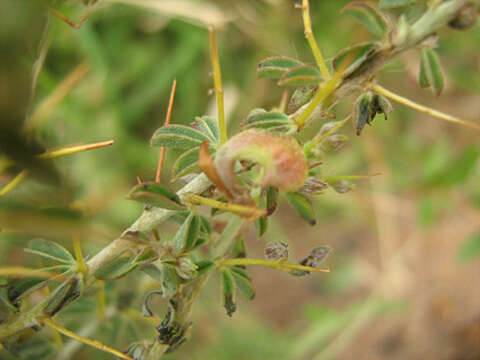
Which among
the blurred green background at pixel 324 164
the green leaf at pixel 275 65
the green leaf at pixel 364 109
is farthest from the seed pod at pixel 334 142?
the blurred green background at pixel 324 164

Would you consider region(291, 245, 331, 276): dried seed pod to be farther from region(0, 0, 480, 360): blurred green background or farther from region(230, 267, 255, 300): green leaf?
region(0, 0, 480, 360): blurred green background

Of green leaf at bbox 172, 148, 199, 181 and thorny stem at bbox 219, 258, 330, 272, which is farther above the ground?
green leaf at bbox 172, 148, 199, 181

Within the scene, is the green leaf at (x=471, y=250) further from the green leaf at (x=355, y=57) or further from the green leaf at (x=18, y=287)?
the green leaf at (x=18, y=287)

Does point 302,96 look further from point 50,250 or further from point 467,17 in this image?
point 50,250

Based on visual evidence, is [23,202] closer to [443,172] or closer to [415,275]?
[443,172]

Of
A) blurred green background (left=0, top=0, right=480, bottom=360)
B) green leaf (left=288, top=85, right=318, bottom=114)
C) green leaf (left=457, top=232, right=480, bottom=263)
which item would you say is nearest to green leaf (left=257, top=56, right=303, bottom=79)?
green leaf (left=288, top=85, right=318, bottom=114)
